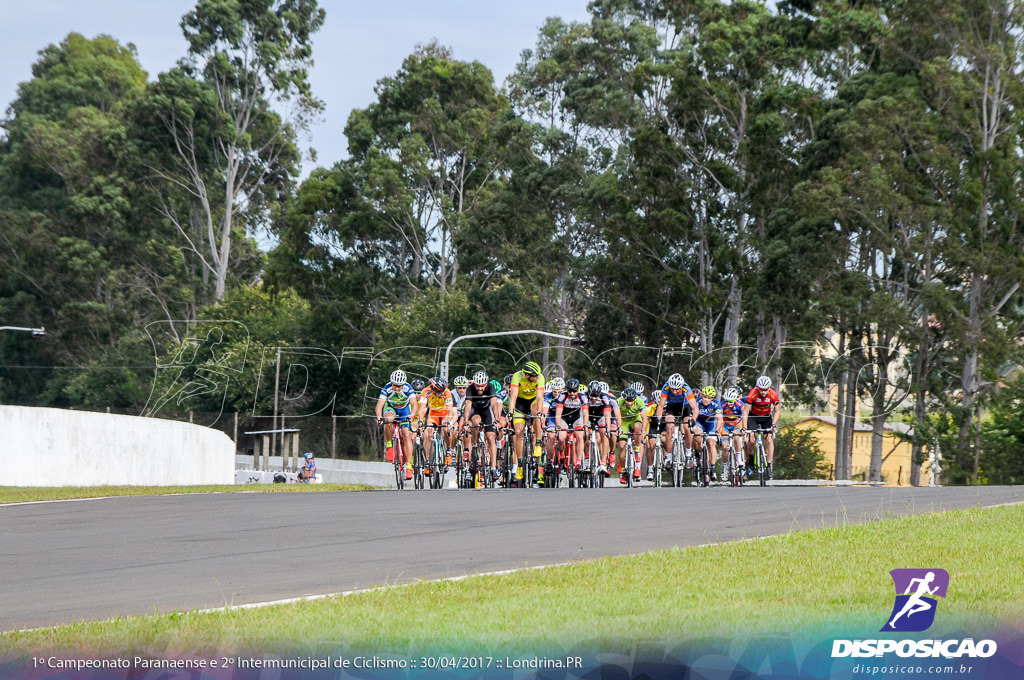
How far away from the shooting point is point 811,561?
10.5 metres

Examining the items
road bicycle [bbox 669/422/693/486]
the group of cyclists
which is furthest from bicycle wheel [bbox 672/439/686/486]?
the group of cyclists

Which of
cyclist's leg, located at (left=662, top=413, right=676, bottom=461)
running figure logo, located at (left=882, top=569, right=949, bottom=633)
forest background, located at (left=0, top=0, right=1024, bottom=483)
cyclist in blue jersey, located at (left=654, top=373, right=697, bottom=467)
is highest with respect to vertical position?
forest background, located at (left=0, top=0, right=1024, bottom=483)

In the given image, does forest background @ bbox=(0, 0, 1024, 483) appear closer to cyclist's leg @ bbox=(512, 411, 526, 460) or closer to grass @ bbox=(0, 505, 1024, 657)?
cyclist's leg @ bbox=(512, 411, 526, 460)

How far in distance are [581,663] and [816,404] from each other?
1969 inches

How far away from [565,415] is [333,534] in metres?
12.4

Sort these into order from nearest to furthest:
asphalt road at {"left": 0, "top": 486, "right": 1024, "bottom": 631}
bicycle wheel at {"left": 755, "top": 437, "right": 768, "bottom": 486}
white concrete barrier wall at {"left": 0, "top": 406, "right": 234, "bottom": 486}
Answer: asphalt road at {"left": 0, "top": 486, "right": 1024, "bottom": 631}, bicycle wheel at {"left": 755, "top": 437, "right": 768, "bottom": 486}, white concrete barrier wall at {"left": 0, "top": 406, "right": 234, "bottom": 486}

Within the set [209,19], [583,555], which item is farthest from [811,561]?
[209,19]

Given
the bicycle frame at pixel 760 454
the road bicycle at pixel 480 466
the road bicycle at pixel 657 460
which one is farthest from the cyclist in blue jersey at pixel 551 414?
the bicycle frame at pixel 760 454

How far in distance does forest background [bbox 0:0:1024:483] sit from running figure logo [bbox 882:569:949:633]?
3549cm

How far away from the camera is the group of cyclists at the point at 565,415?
24.6 meters

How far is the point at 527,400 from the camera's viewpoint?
25.3 metres

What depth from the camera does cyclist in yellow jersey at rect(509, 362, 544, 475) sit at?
25219 mm

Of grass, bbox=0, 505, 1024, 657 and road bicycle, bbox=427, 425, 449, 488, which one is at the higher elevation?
road bicycle, bbox=427, 425, 449, 488

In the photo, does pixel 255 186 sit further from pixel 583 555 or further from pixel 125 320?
pixel 583 555
